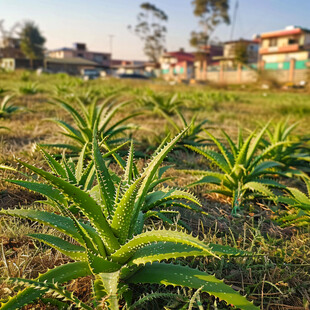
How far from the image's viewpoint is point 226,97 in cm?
766

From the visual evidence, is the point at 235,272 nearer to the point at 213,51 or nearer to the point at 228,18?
the point at 228,18

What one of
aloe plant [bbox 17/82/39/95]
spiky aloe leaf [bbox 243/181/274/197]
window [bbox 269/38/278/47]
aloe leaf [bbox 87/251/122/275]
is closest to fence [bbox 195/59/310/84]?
window [bbox 269/38/278/47]

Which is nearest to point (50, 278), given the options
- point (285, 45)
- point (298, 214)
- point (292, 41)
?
point (298, 214)

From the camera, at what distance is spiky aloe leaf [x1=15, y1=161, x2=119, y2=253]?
33.7 inches

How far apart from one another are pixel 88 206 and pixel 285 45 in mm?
35474

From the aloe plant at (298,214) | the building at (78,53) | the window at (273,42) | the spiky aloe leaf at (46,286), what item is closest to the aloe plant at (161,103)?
the aloe plant at (298,214)

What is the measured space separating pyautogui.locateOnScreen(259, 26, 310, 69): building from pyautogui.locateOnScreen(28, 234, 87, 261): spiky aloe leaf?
3060 cm

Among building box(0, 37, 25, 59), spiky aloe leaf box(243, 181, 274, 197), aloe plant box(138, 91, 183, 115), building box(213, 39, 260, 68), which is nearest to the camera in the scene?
spiky aloe leaf box(243, 181, 274, 197)

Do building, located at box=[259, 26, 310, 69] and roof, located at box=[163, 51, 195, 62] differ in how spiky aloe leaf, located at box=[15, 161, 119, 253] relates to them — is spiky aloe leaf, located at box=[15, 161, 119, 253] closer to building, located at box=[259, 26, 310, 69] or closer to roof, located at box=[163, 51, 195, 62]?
building, located at box=[259, 26, 310, 69]

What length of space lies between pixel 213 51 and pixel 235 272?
4477cm

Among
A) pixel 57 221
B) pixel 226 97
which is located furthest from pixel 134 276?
pixel 226 97

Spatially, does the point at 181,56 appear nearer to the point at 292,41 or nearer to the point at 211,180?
the point at 292,41

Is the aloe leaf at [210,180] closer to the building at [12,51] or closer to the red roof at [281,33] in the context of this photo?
the red roof at [281,33]

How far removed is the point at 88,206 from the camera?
36.2 inches
